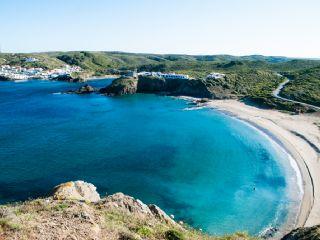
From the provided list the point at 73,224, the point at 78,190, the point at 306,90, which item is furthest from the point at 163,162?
the point at 306,90

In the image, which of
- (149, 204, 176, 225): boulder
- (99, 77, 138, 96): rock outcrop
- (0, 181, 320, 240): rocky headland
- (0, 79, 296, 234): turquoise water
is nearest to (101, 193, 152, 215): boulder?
(0, 181, 320, 240): rocky headland

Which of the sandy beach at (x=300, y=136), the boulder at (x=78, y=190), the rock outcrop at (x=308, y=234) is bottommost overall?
the sandy beach at (x=300, y=136)

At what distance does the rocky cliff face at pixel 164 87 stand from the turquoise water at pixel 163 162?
91.5ft

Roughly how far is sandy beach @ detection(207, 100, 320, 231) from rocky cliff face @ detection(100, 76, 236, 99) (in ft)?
35.8

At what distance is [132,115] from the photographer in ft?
320

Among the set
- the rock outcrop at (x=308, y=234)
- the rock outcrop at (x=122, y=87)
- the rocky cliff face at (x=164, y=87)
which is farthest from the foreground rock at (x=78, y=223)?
the rock outcrop at (x=122, y=87)

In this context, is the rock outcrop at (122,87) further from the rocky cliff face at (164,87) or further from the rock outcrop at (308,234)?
the rock outcrop at (308,234)

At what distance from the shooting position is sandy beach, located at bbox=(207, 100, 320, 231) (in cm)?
4294

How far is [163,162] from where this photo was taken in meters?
57.0

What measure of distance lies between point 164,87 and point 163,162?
277 feet

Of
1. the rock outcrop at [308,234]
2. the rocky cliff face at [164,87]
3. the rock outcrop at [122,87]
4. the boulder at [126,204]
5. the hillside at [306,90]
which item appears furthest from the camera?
the rock outcrop at [122,87]

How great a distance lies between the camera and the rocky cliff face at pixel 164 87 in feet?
409

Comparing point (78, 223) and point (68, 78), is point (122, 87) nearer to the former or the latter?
point (68, 78)

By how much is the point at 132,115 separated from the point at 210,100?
3130 centimetres
